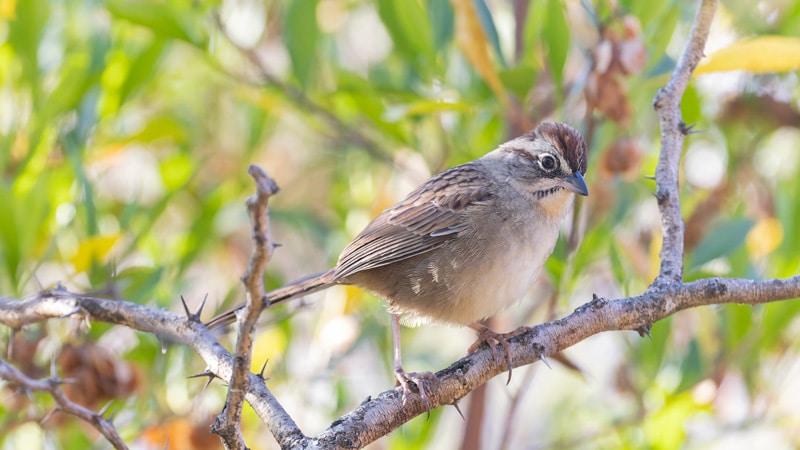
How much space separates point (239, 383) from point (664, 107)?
1848 millimetres

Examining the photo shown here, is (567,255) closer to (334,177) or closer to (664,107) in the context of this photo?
(664,107)

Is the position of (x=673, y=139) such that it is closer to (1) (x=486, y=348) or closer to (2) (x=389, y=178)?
(1) (x=486, y=348)

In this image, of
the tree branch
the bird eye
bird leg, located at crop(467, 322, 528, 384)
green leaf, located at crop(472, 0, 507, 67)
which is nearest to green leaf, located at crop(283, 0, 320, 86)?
green leaf, located at crop(472, 0, 507, 67)

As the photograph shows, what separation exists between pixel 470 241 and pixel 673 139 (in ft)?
3.32

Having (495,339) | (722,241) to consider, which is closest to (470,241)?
(495,339)

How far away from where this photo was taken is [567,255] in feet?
14.1

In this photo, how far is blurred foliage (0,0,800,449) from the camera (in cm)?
409

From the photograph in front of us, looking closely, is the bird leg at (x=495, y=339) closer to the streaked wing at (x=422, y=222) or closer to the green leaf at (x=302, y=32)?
the streaked wing at (x=422, y=222)

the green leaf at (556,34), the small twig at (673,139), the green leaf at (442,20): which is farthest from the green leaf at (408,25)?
the small twig at (673,139)

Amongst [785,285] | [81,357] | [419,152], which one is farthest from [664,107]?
[81,357]

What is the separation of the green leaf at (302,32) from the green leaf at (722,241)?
6.72 ft

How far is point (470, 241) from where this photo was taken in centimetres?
→ 402

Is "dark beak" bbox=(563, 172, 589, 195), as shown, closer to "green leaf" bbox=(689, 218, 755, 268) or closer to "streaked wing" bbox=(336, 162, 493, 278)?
"streaked wing" bbox=(336, 162, 493, 278)

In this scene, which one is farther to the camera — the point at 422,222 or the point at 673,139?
the point at 422,222
